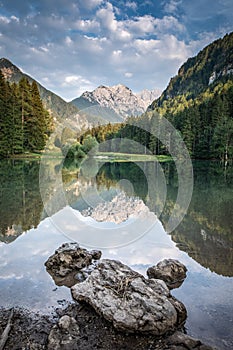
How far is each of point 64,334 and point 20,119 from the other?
44.6m

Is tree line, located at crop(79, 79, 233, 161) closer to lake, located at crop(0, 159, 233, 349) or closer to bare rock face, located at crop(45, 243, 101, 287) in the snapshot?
→ lake, located at crop(0, 159, 233, 349)

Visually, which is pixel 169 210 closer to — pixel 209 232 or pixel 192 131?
pixel 209 232

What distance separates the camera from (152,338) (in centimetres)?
400

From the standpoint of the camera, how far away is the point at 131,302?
4418mm

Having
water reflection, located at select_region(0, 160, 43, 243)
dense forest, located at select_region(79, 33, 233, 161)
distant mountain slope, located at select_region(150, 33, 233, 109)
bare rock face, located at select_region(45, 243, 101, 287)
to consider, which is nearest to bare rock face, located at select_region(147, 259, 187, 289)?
bare rock face, located at select_region(45, 243, 101, 287)

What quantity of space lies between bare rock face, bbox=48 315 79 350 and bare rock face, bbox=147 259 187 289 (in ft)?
8.19

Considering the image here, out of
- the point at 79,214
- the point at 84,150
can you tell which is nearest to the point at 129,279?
the point at 79,214

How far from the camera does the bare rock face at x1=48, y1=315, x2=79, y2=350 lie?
12.5ft

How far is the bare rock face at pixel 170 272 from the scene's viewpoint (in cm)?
609

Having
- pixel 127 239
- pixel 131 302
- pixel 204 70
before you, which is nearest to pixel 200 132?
pixel 127 239

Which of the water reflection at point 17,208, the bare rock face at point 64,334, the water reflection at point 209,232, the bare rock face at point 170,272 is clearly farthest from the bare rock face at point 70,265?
the water reflection at point 209,232

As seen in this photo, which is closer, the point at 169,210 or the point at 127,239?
the point at 127,239

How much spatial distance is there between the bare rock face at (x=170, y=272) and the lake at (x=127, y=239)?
0.20 m

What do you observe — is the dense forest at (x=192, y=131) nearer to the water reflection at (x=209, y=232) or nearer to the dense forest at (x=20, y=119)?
the dense forest at (x=20, y=119)
